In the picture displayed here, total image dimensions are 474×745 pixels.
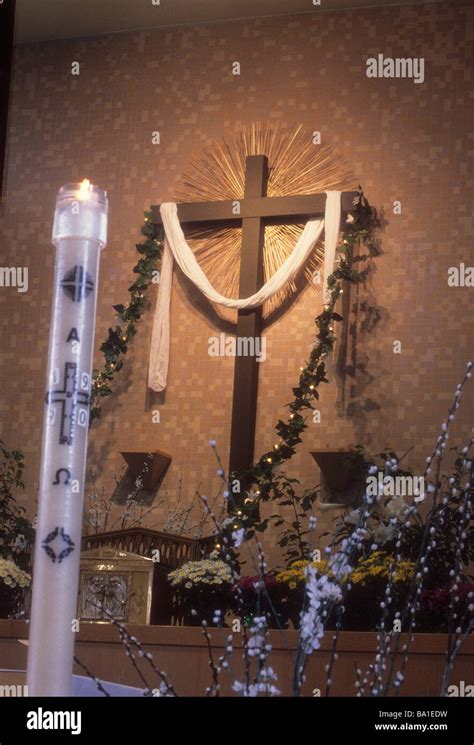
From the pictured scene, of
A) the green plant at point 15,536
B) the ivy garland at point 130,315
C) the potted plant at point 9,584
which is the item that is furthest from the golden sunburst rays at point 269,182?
the potted plant at point 9,584

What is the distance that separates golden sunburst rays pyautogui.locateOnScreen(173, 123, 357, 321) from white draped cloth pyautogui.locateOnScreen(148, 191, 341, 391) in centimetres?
15

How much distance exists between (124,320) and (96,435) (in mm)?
709

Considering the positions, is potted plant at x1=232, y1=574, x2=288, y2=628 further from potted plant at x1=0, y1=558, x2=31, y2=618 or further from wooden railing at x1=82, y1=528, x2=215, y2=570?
potted plant at x1=0, y1=558, x2=31, y2=618

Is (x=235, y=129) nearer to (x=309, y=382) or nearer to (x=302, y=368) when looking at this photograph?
(x=302, y=368)

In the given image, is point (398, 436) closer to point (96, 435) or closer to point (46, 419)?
point (96, 435)

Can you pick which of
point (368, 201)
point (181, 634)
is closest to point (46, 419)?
point (181, 634)

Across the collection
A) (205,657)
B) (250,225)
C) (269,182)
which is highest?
(269,182)

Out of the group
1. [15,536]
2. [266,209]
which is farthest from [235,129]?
[15,536]

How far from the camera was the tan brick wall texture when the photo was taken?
5.20m

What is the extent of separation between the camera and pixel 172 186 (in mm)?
5805

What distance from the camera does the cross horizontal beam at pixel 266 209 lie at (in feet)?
17.2

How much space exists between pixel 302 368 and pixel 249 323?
0.35m

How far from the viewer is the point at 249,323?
5223mm

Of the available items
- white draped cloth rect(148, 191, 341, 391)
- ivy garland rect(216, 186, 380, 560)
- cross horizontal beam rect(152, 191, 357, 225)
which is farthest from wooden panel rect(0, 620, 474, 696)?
cross horizontal beam rect(152, 191, 357, 225)
